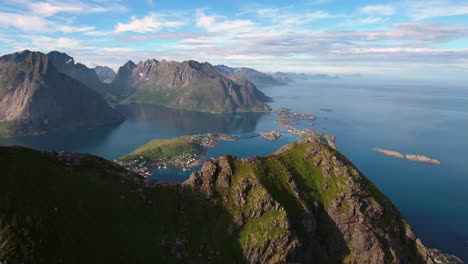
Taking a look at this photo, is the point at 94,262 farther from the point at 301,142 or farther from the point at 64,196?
the point at 301,142

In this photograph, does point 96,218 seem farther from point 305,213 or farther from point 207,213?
point 305,213

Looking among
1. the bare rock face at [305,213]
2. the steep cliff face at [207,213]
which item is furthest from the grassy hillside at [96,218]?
the bare rock face at [305,213]

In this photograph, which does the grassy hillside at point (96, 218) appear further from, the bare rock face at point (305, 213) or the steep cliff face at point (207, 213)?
the bare rock face at point (305, 213)

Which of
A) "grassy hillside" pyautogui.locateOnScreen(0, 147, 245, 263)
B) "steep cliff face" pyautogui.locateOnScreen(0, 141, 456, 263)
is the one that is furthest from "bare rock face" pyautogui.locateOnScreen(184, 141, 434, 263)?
"grassy hillside" pyautogui.locateOnScreen(0, 147, 245, 263)

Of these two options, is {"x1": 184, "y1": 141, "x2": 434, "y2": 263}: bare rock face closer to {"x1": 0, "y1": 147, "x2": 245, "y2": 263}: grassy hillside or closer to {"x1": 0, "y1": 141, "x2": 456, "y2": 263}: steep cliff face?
{"x1": 0, "y1": 141, "x2": 456, "y2": 263}: steep cliff face

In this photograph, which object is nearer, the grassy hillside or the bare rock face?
the grassy hillside

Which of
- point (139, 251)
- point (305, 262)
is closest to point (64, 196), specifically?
point (139, 251)

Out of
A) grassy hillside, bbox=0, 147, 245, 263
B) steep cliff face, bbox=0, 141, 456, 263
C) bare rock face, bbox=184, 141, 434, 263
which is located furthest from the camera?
bare rock face, bbox=184, 141, 434, 263

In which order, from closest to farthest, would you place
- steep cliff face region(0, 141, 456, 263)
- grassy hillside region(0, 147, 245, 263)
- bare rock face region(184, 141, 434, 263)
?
1. grassy hillside region(0, 147, 245, 263)
2. steep cliff face region(0, 141, 456, 263)
3. bare rock face region(184, 141, 434, 263)
